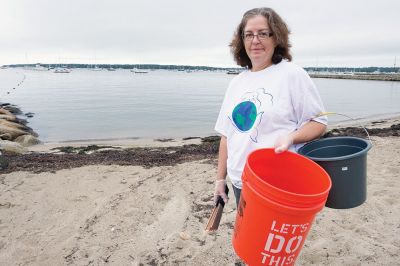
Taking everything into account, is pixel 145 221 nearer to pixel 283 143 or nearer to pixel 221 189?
pixel 221 189

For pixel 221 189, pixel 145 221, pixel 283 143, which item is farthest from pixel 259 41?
pixel 145 221

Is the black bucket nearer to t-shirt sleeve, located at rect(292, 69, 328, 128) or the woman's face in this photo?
t-shirt sleeve, located at rect(292, 69, 328, 128)

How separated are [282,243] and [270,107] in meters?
0.77

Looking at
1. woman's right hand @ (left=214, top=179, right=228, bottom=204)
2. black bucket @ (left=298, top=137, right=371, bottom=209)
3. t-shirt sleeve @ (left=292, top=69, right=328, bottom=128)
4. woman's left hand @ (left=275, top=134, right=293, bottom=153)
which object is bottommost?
woman's right hand @ (left=214, top=179, right=228, bottom=204)

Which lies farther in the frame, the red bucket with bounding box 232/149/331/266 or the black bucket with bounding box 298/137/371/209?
the black bucket with bounding box 298/137/371/209

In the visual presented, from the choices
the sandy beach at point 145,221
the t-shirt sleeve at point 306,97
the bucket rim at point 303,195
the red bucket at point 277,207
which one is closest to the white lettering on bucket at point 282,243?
the red bucket at point 277,207

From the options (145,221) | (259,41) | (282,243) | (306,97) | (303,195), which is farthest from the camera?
(145,221)

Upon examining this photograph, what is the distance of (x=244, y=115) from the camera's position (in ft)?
6.92

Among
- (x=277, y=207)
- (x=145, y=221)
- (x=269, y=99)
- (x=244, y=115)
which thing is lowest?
(x=145, y=221)

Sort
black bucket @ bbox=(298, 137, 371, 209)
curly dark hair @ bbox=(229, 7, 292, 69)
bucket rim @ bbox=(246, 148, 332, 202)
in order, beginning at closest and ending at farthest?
bucket rim @ bbox=(246, 148, 332, 202), black bucket @ bbox=(298, 137, 371, 209), curly dark hair @ bbox=(229, 7, 292, 69)

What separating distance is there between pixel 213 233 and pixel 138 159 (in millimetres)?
3944

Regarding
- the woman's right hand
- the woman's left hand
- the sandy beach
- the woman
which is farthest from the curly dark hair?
the sandy beach

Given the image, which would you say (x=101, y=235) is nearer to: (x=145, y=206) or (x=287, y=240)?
(x=145, y=206)

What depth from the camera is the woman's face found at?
80.7 inches
